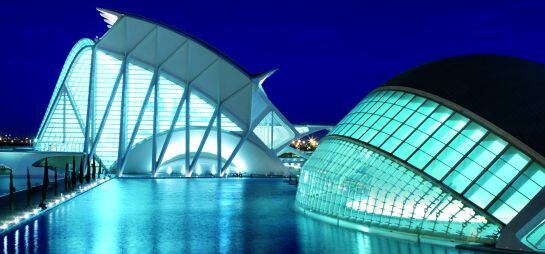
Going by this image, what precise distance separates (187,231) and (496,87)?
1216 centimetres

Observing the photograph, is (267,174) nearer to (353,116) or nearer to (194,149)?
(194,149)

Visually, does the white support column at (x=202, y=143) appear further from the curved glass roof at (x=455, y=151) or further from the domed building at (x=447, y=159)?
the curved glass roof at (x=455, y=151)

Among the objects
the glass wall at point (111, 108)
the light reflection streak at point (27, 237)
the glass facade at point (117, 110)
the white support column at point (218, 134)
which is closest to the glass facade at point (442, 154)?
the light reflection streak at point (27, 237)

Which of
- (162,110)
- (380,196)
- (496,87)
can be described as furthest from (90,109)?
(496,87)

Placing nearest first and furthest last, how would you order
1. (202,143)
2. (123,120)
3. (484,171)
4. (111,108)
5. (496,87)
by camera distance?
1. (484,171)
2. (496,87)
3. (202,143)
4. (123,120)
5. (111,108)

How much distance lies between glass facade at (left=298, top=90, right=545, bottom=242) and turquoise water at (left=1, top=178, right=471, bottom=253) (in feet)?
6.68

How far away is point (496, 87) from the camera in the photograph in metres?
22.4

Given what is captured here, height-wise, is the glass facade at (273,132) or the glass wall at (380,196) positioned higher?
the glass facade at (273,132)

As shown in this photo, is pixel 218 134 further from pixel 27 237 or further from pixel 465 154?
pixel 465 154

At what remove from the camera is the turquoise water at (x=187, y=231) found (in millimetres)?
17594

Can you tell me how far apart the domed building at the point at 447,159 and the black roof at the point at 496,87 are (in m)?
0.04

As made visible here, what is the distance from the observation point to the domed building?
60.4 feet

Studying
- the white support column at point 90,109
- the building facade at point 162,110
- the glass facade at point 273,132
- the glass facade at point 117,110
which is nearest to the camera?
the building facade at point 162,110

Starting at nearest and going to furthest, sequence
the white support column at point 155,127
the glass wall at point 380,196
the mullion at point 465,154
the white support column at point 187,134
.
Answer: the glass wall at point 380,196 → the mullion at point 465,154 → the white support column at point 155,127 → the white support column at point 187,134
